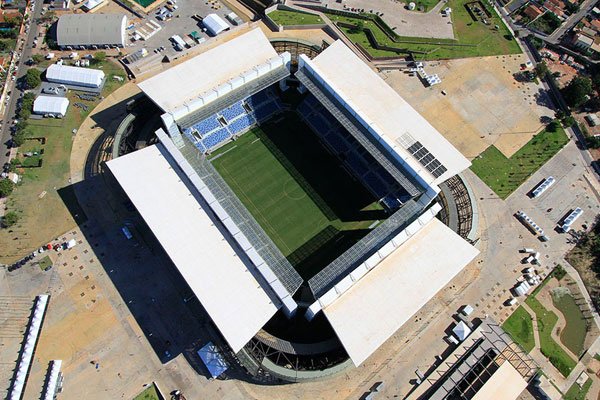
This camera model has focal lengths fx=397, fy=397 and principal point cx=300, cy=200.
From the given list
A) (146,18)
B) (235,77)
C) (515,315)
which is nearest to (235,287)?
(235,77)

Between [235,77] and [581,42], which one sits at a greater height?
[235,77]

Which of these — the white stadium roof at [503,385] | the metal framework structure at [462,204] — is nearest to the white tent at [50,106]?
the metal framework structure at [462,204]

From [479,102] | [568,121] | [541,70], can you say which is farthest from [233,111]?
[568,121]

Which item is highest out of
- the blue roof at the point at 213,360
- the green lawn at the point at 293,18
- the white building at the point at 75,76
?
the white building at the point at 75,76

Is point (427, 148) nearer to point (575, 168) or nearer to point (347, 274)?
point (347, 274)

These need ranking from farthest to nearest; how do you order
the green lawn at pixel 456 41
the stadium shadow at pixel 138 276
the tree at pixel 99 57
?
the green lawn at pixel 456 41 < the tree at pixel 99 57 < the stadium shadow at pixel 138 276

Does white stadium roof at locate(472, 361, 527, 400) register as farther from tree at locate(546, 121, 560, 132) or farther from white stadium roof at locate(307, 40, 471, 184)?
tree at locate(546, 121, 560, 132)

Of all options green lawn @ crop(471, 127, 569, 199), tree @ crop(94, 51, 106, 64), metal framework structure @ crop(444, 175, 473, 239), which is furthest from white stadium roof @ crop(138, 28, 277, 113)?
green lawn @ crop(471, 127, 569, 199)

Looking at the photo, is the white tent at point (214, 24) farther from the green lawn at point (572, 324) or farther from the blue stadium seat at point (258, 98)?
the green lawn at point (572, 324)
